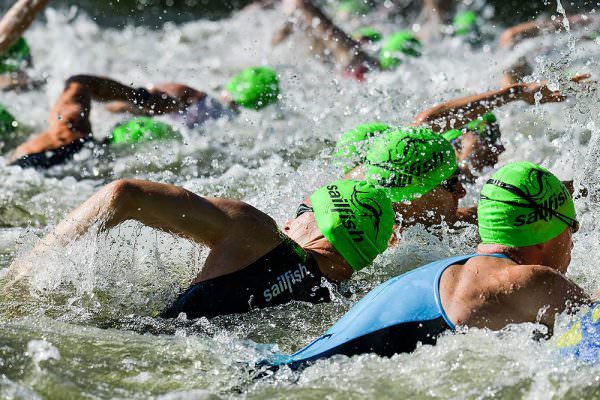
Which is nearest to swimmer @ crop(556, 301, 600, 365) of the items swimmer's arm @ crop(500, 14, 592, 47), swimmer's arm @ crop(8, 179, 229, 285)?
swimmer's arm @ crop(8, 179, 229, 285)

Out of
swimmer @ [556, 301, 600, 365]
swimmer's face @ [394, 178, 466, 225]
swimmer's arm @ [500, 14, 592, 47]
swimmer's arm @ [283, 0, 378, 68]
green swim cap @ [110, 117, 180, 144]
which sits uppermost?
swimmer's arm @ [283, 0, 378, 68]

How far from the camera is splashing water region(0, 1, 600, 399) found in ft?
9.62

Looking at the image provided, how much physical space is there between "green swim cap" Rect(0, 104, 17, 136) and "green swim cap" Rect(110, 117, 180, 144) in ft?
3.98

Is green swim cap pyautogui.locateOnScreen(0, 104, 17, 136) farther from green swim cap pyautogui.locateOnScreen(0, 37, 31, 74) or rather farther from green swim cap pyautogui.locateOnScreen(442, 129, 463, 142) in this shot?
green swim cap pyautogui.locateOnScreen(442, 129, 463, 142)

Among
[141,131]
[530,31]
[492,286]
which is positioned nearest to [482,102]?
[492,286]

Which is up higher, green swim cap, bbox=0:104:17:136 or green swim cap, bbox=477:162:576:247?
green swim cap, bbox=0:104:17:136

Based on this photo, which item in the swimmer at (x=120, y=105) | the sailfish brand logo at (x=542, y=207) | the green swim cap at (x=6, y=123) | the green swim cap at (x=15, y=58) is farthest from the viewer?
the green swim cap at (x=15, y=58)

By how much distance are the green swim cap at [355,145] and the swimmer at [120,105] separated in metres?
2.10

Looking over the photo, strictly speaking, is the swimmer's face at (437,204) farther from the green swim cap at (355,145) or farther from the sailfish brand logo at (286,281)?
the sailfish brand logo at (286,281)

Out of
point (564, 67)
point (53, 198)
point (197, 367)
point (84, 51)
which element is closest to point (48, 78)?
point (84, 51)

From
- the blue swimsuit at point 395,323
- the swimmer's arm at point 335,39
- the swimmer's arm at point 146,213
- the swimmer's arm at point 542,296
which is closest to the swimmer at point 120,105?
the swimmer's arm at point 335,39

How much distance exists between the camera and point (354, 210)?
3684 millimetres

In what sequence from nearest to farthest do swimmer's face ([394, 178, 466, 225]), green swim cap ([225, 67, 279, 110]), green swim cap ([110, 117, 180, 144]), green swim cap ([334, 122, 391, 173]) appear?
swimmer's face ([394, 178, 466, 225]) → green swim cap ([334, 122, 391, 173]) → green swim cap ([110, 117, 180, 144]) → green swim cap ([225, 67, 279, 110])

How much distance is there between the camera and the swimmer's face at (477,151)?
5301 millimetres
